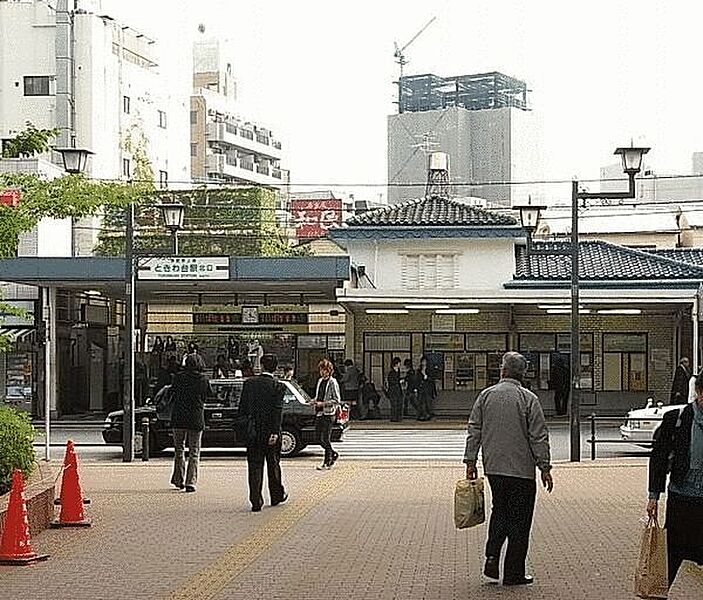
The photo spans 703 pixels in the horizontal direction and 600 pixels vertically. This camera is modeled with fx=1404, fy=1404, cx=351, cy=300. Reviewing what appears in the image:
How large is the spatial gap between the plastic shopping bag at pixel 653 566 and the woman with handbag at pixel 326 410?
13.7 metres

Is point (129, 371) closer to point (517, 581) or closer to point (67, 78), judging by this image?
point (517, 581)

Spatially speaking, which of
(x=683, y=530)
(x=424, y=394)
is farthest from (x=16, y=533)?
(x=424, y=394)

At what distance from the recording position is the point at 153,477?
20.6m

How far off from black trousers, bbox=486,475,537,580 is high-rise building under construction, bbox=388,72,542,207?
78.4 metres

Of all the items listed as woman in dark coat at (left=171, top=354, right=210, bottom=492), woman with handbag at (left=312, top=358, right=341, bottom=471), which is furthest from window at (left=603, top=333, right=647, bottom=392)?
woman in dark coat at (left=171, top=354, right=210, bottom=492)

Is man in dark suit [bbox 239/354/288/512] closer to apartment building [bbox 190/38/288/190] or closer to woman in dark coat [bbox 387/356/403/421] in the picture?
woman in dark coat [bbox 387/356/403/421]

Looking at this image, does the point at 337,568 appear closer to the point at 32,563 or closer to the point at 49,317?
the point at 32,563

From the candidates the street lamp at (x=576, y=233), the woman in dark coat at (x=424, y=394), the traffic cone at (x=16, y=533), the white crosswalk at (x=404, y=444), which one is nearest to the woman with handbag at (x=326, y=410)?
the white crosswalk at (x=404, y=444)

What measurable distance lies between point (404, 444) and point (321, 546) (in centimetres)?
1564

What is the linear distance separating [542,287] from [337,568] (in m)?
25.0

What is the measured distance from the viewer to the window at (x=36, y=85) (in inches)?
2544

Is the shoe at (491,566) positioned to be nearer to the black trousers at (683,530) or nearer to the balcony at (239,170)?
the black trousers at (683,530)

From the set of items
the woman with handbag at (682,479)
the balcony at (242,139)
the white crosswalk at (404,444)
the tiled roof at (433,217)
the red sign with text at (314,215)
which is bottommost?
the white crosswalk at (404,444)

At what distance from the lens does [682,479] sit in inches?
342
